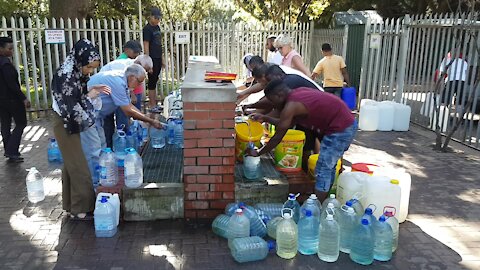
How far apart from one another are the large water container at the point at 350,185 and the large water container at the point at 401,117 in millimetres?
4988

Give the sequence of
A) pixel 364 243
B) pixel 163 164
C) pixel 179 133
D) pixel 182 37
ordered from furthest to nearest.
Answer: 1. pixel 182 37
2. pixel 179 133
3. pixel 163 164
4. pixel 364 243

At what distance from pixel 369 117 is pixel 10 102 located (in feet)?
22.2

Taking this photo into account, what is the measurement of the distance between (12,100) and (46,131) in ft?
8.23

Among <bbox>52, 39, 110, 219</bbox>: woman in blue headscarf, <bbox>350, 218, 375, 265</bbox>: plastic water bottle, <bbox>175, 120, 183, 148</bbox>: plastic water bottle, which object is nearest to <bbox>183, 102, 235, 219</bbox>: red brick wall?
<bbox>52, 39, 110, 219</bbox>: woman in blue headscarf

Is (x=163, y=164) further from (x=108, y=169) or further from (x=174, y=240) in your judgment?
(x=174, y=240)

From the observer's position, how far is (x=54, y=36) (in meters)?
9.72

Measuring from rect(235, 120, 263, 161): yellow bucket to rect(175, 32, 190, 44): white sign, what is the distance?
711cm

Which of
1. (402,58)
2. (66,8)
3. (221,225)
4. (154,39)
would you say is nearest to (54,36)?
(66,8)

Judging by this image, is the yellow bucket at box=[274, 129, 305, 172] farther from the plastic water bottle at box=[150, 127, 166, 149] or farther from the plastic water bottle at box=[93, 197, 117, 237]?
the plastic water bottle at box=[93, 197, 117, 237]

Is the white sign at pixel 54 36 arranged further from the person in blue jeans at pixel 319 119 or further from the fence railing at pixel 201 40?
the person in blue jeans at pixel 319 119

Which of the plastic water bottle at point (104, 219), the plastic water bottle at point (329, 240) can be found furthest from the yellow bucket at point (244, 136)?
the plastic water bottle at point (104, 219)

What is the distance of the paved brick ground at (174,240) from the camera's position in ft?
12.1

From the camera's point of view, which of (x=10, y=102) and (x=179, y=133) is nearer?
(x=179, y=133)

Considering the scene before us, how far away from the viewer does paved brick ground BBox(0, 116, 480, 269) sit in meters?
3.70
